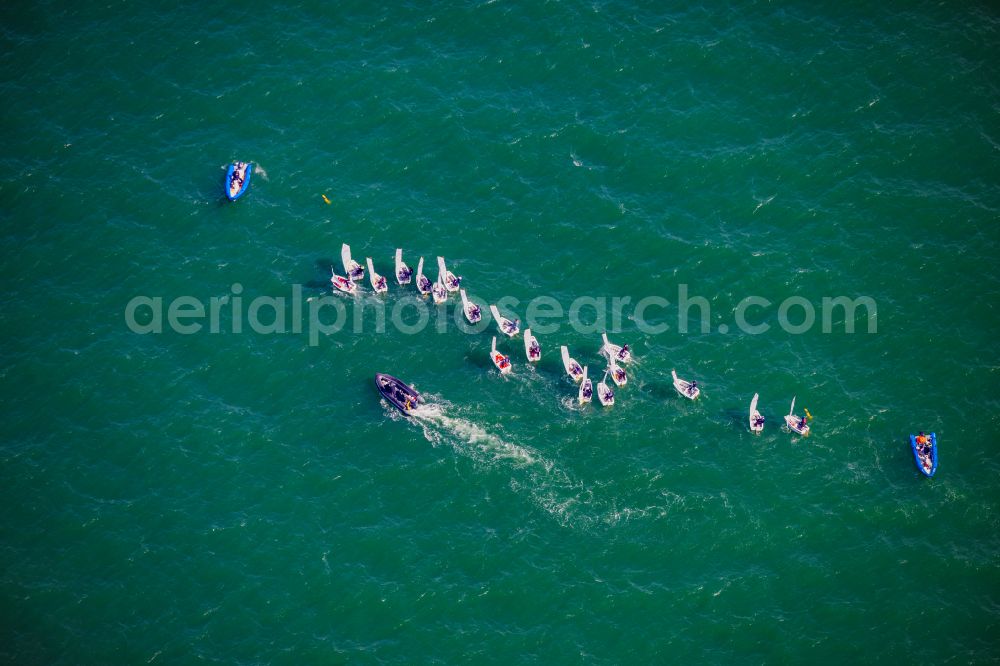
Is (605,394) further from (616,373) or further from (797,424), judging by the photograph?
(797,424)

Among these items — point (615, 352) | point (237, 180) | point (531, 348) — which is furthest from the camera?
point (237, 180)

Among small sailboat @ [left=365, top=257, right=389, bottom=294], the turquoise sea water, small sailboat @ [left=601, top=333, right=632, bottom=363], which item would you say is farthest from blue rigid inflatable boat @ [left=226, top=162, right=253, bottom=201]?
small sailboat @ [left=601, top=333, right=632, bottom=363]

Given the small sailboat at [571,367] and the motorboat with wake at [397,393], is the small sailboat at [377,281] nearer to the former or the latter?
the motorboat with wake at [397,393]

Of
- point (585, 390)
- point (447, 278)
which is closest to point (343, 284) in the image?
point (447, 278)

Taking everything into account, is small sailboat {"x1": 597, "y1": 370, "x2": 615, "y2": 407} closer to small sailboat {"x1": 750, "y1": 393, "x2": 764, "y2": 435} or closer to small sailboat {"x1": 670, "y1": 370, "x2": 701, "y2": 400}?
small sailboat {"x1": 670, "y1": 370, "x2": 701, "y2": 400}

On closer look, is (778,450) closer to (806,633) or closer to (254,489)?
(806,633)
